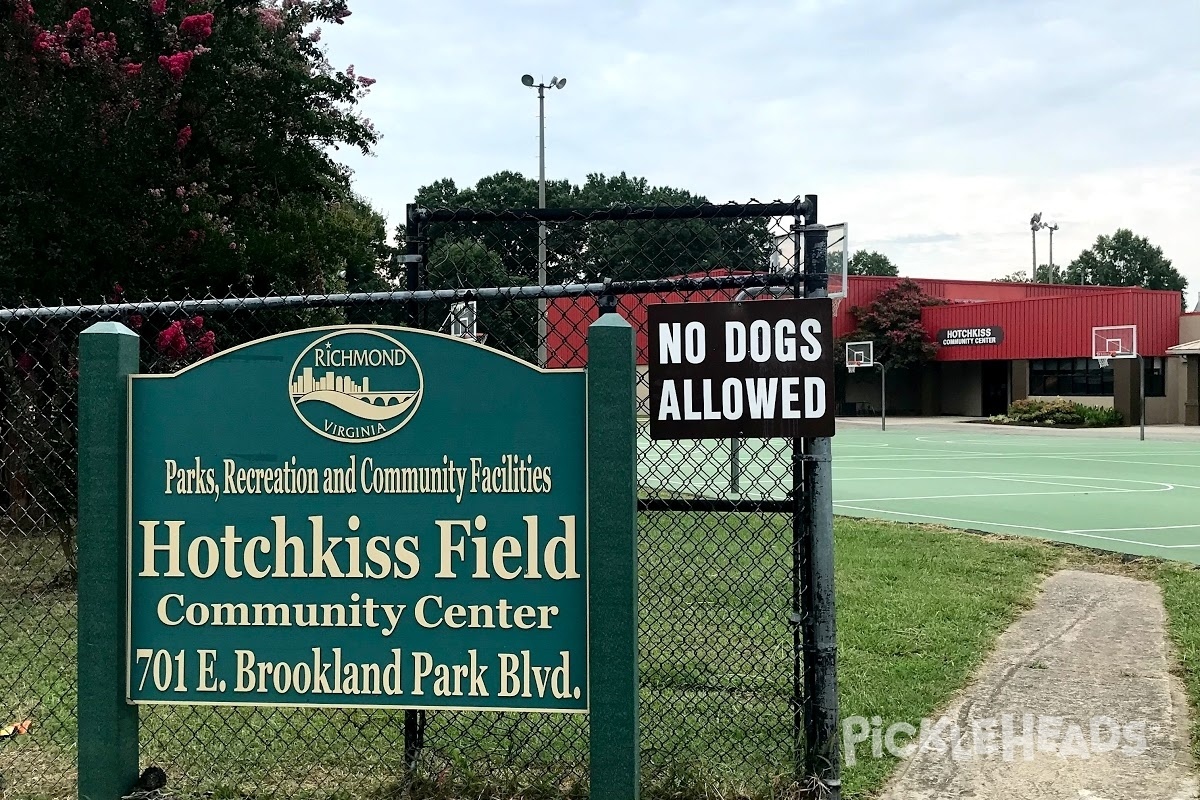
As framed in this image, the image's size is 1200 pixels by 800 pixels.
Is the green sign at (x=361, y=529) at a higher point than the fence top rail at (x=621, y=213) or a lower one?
lower

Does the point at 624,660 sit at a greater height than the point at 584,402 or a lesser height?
lesser

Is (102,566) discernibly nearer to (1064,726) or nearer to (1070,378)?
(1064,726)

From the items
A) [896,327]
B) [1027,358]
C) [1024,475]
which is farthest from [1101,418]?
[1024,475]

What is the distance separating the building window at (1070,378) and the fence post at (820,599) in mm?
→ 42021

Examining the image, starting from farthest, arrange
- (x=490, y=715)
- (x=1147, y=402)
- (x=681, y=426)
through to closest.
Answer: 1. (x=1147, y=402)
2. (x=490, y=715)
3. (x=681, y=426)

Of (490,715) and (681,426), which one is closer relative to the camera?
(681,426)

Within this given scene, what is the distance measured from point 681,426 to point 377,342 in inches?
43.7

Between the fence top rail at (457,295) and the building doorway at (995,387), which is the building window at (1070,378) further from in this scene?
the fence top rail at (457,295)

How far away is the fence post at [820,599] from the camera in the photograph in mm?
3967

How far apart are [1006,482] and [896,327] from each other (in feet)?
106

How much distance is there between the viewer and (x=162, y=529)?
151 inches

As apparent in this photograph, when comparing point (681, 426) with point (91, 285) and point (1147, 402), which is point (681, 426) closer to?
point (91, 285)

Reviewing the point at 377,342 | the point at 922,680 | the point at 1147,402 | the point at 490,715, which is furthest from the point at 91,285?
the point at 1147,402

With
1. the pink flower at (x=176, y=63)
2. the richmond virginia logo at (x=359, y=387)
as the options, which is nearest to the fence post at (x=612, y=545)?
the richmond virginia logo at (x=359, y=387)
